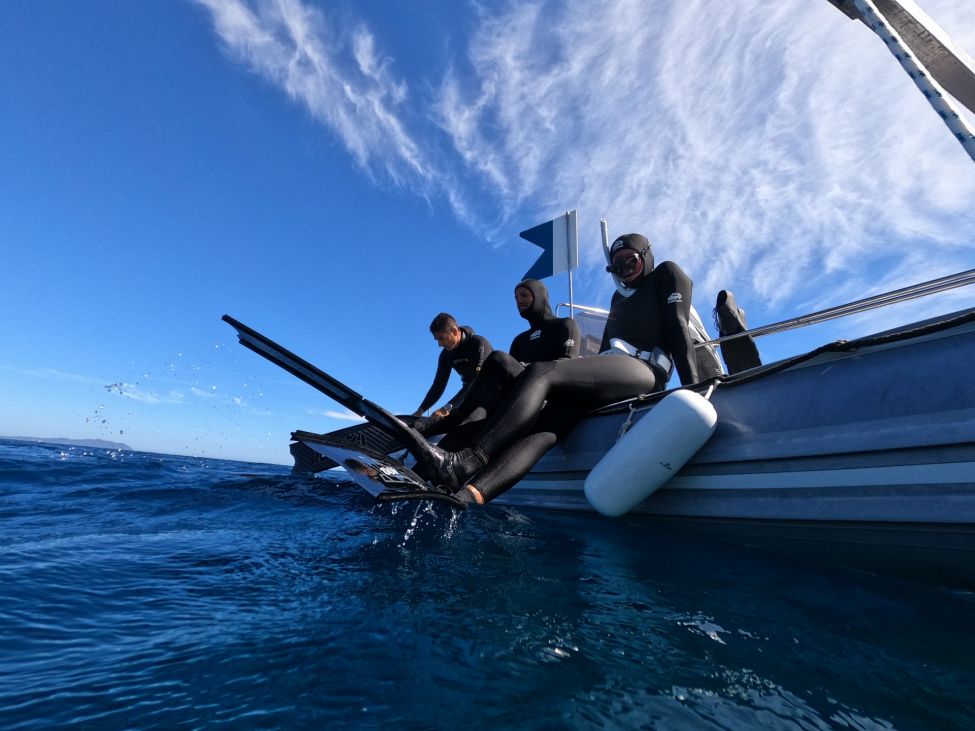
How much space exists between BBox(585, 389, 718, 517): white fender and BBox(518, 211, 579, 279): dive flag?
516 cm

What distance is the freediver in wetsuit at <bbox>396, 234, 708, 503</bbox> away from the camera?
2816 mm

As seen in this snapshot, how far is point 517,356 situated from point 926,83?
4.59 metres

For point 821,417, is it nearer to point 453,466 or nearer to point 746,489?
point 746,489

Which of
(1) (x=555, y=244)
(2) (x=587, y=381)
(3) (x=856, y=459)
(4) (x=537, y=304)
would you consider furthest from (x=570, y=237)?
(3) (x=856, y=459)

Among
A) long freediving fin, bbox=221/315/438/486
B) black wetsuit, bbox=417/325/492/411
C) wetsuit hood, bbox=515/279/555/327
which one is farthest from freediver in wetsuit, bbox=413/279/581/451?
long freediving fin, bbox=221/315/438/486

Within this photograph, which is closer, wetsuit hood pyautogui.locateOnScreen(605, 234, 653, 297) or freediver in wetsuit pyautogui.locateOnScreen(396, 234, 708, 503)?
freediver in wetsuit pyautogui.locateOnScreen(396, 234, 708, 503)

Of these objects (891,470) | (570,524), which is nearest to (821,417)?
(891,470)

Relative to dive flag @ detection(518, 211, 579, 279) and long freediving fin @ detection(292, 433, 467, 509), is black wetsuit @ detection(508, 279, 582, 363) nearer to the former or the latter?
long freediving fin @ detection(292, 433, 467, 509)

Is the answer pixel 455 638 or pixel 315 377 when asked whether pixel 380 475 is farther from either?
pixel 455 638

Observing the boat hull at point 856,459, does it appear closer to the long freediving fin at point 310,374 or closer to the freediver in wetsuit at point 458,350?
the long freediving fin at point 310,374

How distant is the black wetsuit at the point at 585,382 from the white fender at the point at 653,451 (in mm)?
491

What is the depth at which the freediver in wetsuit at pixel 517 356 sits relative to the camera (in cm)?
394

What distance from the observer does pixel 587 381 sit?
3.34 m

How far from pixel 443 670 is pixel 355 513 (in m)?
2.55
